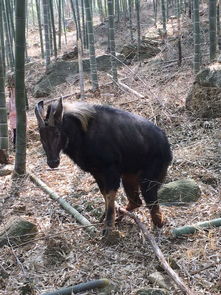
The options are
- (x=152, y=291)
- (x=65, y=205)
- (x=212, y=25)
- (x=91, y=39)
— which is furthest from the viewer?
(x=91, y=39)

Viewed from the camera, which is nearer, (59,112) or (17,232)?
(59,112)

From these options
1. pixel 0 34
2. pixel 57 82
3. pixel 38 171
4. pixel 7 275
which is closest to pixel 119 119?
pixel 7 275

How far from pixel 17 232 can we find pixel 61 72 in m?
11.5

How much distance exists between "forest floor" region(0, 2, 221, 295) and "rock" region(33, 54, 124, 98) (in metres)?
7.12

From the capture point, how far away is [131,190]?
4281 millimetres

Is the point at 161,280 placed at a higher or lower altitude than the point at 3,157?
higher

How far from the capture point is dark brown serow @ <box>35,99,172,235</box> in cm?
368

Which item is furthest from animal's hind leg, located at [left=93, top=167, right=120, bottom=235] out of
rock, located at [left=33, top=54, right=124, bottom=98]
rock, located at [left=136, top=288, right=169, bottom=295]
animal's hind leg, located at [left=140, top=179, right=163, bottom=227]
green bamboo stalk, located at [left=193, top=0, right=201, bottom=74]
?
rock, located at [left=33, top=54, right=124, bottom=98]

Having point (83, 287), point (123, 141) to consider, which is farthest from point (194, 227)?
point (83, 287)

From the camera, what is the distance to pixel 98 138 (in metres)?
3.84

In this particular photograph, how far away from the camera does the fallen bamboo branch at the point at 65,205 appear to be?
4074mm

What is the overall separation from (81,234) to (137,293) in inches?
46.1

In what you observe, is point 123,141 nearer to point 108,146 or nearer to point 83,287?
point 108,146

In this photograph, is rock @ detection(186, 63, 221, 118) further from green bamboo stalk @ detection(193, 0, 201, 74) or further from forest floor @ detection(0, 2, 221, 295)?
green bamboo stalk @ detection(193, 0, 201, 74)
